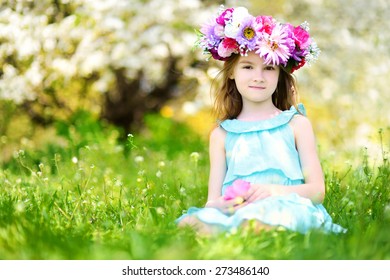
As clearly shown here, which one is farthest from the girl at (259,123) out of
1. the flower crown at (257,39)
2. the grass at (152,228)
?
the grass at (152,228)

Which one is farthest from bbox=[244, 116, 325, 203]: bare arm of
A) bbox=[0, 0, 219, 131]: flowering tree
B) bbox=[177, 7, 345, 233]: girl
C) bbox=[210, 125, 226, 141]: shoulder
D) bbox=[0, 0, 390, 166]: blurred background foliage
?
bbox=[0, 0, 219, 131]: flowering tree

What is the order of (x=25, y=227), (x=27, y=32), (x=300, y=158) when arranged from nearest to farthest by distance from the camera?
1. (x=25, y=227)
2. (x=300, y=158)
3. (x=27, y=32)

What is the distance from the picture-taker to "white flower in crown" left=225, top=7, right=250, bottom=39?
3521 mm

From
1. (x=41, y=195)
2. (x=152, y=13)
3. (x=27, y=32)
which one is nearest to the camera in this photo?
(x=41, y=195)

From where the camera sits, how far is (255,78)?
3.52 metres

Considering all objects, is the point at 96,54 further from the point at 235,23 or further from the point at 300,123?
the point at 300,123

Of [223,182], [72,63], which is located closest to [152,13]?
[72,63]

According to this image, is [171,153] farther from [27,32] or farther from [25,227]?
[25,227]

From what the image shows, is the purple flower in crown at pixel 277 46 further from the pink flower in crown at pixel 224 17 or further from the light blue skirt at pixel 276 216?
the light blue skirt at pixel 276 216

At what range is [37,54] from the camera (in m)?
7.12
